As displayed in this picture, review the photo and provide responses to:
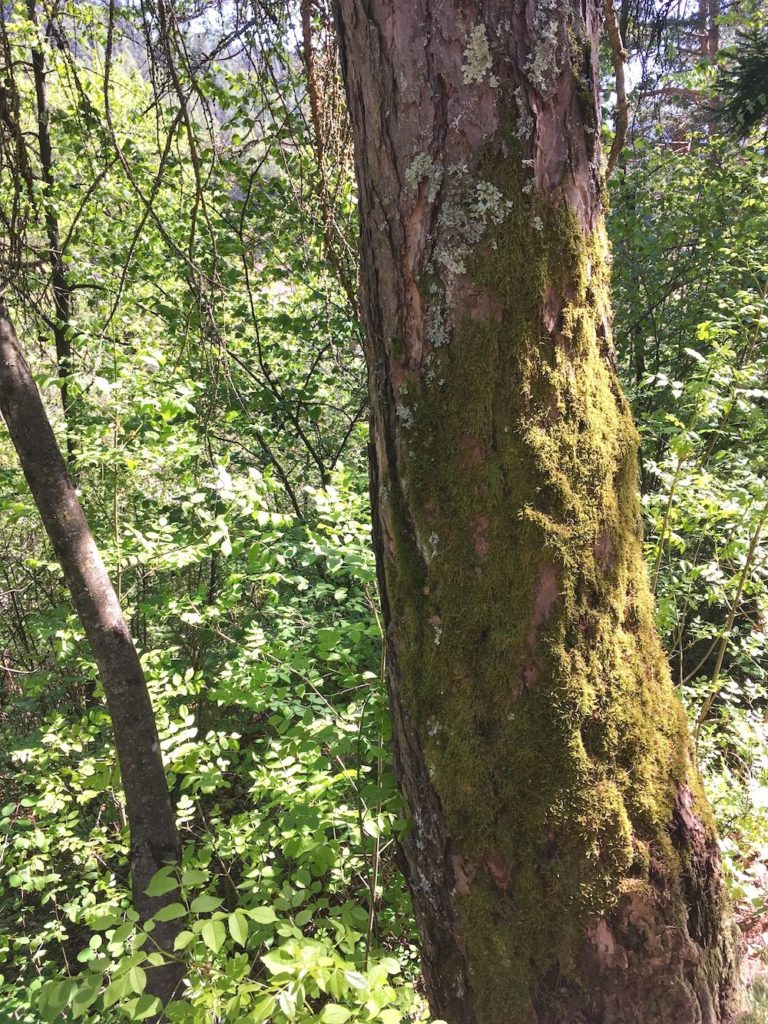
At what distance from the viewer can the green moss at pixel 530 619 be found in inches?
47.1

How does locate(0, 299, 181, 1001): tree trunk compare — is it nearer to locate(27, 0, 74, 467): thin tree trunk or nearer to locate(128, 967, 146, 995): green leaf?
locate(128, 967, 146, 995): green leaf

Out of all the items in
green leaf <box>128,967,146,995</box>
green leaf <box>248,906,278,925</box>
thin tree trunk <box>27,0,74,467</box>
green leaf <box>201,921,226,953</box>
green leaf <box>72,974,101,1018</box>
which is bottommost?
green leaf <box>72,974,101,1018</box>

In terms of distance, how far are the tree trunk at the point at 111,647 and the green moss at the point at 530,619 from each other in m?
1.36

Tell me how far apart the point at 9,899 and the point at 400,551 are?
517cm

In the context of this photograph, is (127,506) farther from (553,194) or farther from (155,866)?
(553,194)

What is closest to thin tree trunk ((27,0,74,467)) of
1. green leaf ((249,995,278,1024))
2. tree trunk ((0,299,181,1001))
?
tree trunk ((0,299,181,1001))

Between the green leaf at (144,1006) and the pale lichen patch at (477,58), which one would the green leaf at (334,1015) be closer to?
the green leaf at (144,1006)

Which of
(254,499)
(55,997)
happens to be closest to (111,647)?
(254,499)

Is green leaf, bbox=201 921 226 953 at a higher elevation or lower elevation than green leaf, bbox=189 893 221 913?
lower

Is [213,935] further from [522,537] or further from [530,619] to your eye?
[522,537]

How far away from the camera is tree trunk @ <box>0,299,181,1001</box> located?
6.98 ft

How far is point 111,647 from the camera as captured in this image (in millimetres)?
2197

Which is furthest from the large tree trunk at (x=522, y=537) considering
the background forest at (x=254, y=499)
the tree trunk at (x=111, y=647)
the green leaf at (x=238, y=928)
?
the tree trunk at (x=111, y=647)

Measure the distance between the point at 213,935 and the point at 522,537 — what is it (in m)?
0.87
